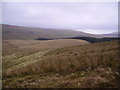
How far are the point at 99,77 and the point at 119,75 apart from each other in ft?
4.38

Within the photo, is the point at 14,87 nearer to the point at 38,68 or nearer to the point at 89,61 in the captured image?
the point at 38,68

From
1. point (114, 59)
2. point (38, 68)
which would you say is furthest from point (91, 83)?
point (38, 68)

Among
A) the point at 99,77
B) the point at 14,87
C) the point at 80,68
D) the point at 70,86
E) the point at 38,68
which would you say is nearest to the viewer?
the point at 70,86

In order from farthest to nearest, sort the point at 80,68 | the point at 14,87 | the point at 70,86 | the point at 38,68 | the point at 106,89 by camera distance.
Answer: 1. the point at 38,68
2. the point at 80,68
3. the point at 14,87
4. the point at 70,86
5. the point at 106,89

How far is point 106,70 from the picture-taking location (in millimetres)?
11617

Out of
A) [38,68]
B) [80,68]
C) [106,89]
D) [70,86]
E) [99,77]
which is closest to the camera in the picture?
[106,89]

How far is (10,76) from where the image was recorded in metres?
15.3

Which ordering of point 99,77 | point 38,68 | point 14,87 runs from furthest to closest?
1. point 38,68
2. point 14,87
3. point 99,77

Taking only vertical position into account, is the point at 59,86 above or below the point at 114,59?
below

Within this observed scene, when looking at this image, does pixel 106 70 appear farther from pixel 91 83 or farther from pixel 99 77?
pixel 91 83

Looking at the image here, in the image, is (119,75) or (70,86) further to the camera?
(119,75)

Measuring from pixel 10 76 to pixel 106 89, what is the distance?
30.7 ft

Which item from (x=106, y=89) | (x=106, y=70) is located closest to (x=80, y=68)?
(x=106, y=70)

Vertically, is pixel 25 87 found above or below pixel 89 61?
below
